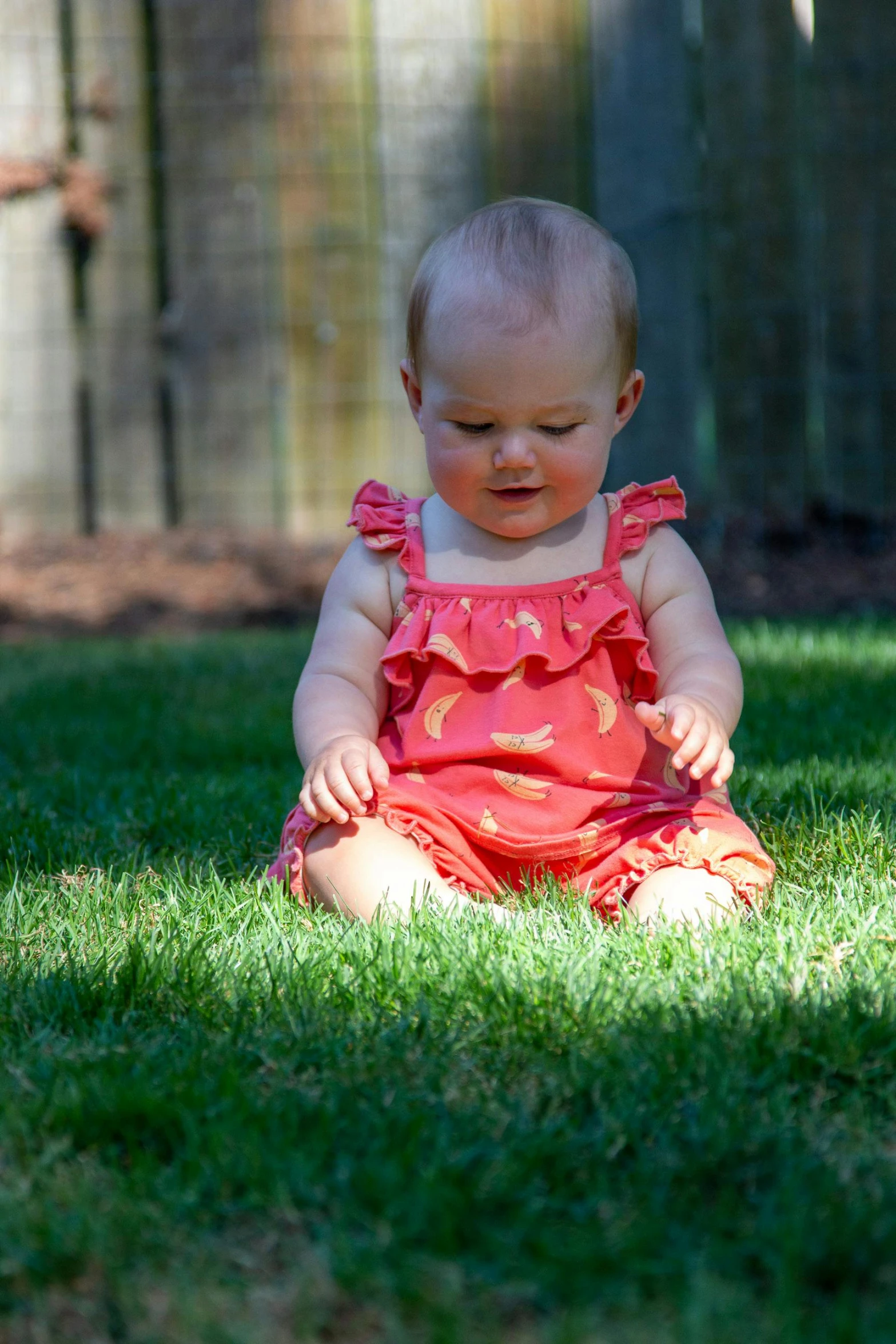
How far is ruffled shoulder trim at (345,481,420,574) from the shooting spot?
2.46 metres

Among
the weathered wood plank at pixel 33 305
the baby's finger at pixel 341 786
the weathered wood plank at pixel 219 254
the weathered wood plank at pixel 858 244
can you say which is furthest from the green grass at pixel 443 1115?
the weathered wood plank at pixel 858 244

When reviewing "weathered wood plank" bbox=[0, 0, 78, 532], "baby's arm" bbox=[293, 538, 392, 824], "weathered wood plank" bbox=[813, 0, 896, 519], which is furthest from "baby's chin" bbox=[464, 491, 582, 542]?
"weathered wood plank" bbox=[813, 0, 896, 519]

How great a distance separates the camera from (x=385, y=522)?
2486 mm

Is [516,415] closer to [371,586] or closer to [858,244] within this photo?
[371,586]

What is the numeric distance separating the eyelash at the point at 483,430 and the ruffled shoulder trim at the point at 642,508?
0.76 feet

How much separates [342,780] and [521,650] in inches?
15.5

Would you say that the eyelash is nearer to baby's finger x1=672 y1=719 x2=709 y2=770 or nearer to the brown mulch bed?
baby's finger x1=672 y1=719 x2=709 y2=770

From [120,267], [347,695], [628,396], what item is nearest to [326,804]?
[347,695]

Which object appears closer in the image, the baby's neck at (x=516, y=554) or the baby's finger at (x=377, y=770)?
the baby's finger at (x=377, y=770)

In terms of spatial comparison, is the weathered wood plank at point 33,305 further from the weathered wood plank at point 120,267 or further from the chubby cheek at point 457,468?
the chubby cheek at point 457,468

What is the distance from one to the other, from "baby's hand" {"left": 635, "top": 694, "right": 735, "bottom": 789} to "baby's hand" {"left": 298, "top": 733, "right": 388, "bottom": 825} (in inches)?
15.8

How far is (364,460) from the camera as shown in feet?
22.8

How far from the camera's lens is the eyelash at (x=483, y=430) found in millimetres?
2248

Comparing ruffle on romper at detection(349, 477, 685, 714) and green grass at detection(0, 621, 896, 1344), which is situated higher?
ruffle on romper at detection(349, 477, 685, 714)
